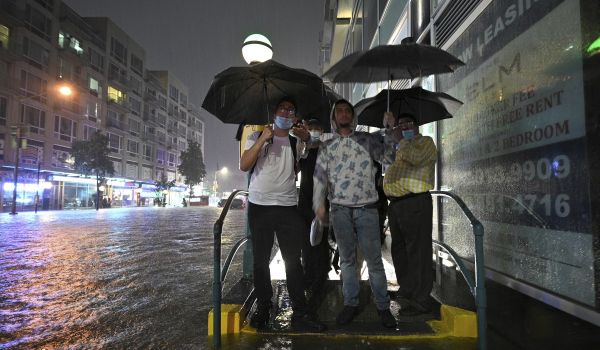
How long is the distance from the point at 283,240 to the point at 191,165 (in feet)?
221

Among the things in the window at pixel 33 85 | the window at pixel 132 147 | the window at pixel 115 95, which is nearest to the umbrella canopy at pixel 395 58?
the window at pixel 33 85

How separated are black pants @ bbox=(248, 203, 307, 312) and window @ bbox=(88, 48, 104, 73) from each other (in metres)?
49.4

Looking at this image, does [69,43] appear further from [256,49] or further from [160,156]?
[256,49]

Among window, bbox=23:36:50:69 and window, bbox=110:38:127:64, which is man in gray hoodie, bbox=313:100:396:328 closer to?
window, bbox=23:36:50:69

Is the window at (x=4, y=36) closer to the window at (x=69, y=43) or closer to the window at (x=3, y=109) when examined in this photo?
the window at (x=3, y=109)

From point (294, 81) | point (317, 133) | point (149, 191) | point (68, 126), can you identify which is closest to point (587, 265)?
point (317, 133)

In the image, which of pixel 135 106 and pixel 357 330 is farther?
pixel 135 106

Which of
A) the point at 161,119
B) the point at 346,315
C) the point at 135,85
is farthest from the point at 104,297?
the point at 161,119

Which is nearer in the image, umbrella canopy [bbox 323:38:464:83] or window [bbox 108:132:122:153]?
umbrella canopy [bbox 323:38:464:83]

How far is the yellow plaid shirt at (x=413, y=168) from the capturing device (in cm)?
376

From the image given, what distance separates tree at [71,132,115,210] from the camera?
122 ft

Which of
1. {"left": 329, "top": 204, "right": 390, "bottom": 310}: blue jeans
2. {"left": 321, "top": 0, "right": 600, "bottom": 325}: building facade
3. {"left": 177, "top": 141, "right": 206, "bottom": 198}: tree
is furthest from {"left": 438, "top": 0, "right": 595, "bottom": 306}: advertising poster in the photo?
{"left": 177, "top": 141, "right": 206, "bottom": 198}: tree

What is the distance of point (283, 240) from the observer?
3557 millimetres

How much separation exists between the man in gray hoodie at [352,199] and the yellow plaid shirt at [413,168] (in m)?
0.17
